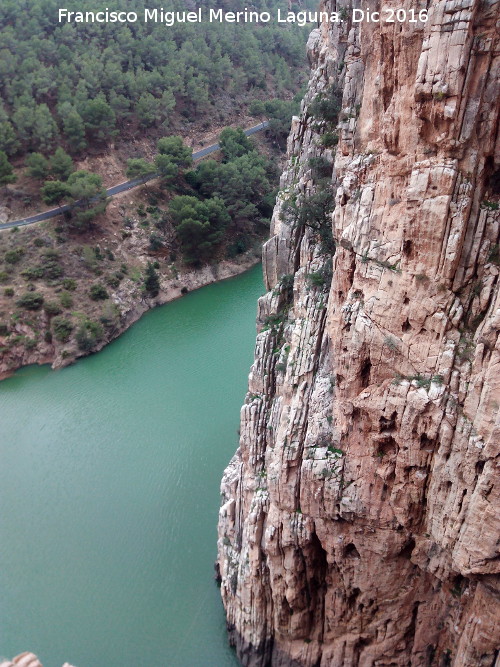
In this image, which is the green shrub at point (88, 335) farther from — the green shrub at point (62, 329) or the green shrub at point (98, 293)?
the green shrub at point (98, 293)

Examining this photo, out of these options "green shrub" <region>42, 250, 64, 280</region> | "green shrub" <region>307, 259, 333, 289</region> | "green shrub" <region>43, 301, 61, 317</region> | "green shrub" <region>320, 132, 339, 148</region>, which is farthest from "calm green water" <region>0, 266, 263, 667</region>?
"green shrub" <region>320, 132, 339, 148</region>

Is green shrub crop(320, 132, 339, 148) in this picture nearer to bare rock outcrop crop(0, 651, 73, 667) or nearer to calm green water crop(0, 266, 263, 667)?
calm green water crop(0, 266, 263, 667)

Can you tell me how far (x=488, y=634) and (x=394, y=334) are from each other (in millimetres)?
5944

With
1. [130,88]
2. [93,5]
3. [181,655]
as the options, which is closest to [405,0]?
[181,655]

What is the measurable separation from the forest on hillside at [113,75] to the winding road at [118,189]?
3282 millimetres

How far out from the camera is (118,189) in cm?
4284

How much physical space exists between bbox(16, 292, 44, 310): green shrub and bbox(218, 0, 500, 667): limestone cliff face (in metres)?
21.5

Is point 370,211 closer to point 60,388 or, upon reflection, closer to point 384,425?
point 384,425

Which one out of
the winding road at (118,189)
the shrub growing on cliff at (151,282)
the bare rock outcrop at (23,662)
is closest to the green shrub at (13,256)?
the winding road at (118,189)

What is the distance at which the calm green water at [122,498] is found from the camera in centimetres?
1673

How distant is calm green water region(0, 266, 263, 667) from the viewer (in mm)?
16734

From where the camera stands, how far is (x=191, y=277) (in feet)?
130

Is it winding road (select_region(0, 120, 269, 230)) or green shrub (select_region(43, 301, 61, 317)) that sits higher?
winding road (select_region(0, 120, 269, 230))

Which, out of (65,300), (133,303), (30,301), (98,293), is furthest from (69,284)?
(133,303)
